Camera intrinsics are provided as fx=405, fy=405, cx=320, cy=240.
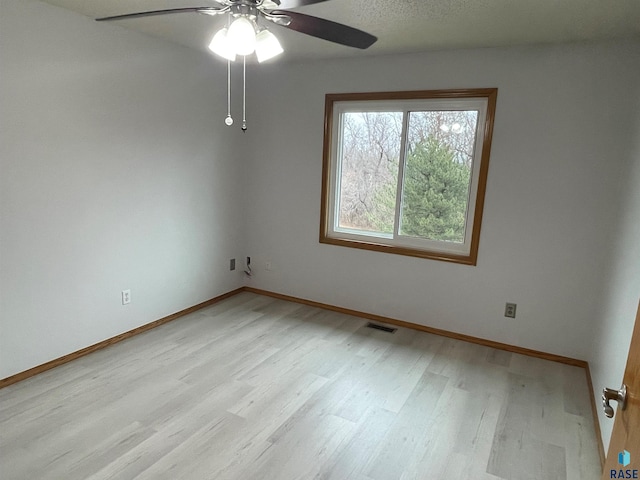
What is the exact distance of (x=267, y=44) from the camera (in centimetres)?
180

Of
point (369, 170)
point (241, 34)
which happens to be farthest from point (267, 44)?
point (369, 170)

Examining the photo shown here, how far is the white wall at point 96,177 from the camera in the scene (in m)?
2.43

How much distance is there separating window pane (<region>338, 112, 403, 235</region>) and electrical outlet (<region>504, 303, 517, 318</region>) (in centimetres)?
114

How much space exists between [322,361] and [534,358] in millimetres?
1664

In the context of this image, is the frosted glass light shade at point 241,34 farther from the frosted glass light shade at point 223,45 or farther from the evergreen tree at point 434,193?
the evergreen tree at point 434,193

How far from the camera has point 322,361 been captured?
2.99 meters

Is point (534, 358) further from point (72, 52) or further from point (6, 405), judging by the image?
point (72, 52)

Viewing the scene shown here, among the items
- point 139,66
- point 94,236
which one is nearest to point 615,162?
point 139,66

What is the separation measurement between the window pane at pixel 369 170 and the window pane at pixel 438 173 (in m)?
0.14

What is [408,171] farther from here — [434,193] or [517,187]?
[517,187]

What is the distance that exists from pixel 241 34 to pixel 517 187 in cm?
238

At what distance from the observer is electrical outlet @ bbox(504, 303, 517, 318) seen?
3.21 metres

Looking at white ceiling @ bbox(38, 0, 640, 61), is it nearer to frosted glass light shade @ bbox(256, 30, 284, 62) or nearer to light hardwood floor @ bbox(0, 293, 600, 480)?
frosted glass light shade @ bbox(256, 30, 284, 62)

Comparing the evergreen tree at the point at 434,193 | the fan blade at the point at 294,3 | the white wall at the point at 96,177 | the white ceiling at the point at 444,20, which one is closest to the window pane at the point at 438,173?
the evergreen tree at the point at 434,193
